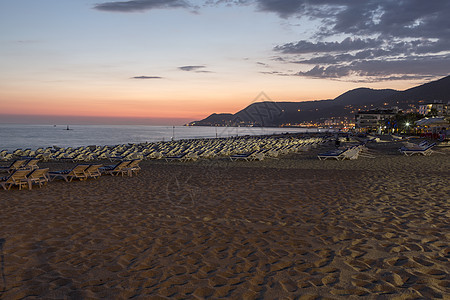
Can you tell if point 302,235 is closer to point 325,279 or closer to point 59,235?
point 325,279

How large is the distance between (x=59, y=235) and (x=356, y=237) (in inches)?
164

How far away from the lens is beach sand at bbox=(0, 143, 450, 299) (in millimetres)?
3264

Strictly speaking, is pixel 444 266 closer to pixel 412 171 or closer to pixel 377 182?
pixel 377 182

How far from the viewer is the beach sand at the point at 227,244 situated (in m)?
3.26

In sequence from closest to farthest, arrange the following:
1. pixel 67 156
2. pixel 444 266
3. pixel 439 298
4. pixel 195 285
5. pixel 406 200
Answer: pixel 439 298
pixel 195 285
pixel 444 266
pixel 406 200
pixel 67 156

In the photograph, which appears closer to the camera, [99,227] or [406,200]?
[99,227]

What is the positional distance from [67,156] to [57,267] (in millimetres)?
17517

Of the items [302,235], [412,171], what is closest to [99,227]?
[302,235]

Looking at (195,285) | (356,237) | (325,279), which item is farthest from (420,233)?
(195,285)

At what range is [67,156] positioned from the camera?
19.7 meters

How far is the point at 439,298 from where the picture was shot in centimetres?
301

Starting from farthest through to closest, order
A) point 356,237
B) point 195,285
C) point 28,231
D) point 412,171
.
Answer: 1. point 412,171
2. point 28,231
3. point 356,237
4. point 195,285

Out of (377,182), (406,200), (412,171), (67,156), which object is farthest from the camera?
(67,156)

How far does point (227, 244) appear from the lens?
4.43 meters
